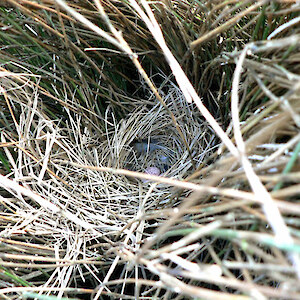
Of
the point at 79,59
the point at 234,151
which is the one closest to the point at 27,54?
the point at 79,59

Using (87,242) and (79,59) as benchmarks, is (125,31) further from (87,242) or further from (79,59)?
(87,242)

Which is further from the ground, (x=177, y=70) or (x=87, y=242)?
(x=177, y=70)

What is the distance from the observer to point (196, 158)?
0.86m

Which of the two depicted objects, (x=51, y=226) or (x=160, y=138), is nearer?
(x=51, y=226)

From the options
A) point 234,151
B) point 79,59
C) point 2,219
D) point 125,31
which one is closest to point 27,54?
point 79,59

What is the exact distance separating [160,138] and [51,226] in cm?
43

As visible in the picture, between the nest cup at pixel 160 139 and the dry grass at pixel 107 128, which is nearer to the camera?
the dry grass at pixel 107 128

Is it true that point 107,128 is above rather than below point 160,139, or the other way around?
above

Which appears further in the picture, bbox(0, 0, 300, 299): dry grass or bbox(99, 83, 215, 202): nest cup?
bbox(99, 83, 215, 202): nest cup

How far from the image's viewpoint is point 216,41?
79 centimetres

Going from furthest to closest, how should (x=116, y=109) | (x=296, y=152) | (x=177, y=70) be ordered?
(x=116, y=109)
(x=177, y=70)
(x=296, y=152)

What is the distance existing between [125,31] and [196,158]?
0.35 meters

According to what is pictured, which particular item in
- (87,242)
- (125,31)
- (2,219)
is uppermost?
(125,31)

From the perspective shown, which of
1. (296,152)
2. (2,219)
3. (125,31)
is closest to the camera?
(296,152)
